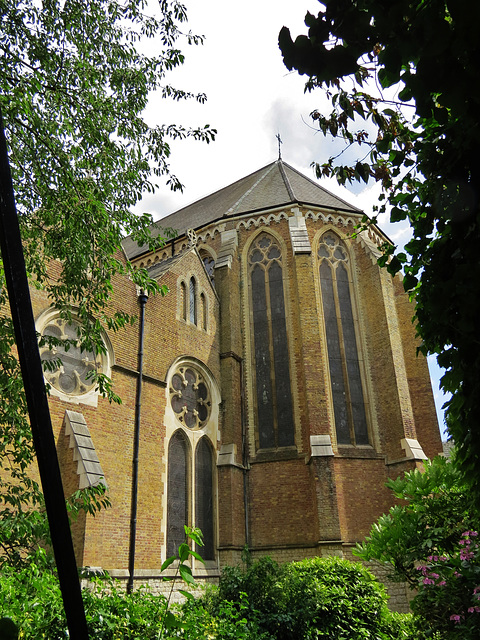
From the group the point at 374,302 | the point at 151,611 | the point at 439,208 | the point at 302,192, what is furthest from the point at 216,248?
the point at 439,208

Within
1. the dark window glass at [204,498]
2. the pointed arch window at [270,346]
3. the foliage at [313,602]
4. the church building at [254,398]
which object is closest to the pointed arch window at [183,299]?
the church building at [254,398]

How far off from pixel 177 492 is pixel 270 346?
5769 mm

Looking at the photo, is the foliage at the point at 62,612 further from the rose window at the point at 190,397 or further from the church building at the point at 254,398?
the rose window at the point at 190,397

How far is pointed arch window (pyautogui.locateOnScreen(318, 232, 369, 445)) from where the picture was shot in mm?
15914

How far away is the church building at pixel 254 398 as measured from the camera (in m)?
11.4

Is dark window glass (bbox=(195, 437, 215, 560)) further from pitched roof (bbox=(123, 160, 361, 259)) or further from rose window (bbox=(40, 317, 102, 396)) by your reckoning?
Result: pitched roof (bbox=(123, 160, 361, 259))

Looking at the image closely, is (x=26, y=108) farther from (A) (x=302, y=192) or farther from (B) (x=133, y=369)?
(A) (x=302, y=192)

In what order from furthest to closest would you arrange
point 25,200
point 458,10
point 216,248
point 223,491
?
point 216,248
point 223,491
point 25,200
point 458,10

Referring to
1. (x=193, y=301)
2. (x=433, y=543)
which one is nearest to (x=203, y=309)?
(x=193, y=301)

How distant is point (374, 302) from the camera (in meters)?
17.3

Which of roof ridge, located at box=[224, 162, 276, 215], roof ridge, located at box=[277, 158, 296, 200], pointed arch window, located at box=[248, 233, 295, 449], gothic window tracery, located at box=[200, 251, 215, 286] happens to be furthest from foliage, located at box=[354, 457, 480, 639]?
roof ridge, located at box=[224, 162, 276, 215]

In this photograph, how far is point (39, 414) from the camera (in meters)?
1.38

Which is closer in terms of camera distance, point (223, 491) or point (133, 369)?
point (133, 369)

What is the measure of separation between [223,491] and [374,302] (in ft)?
25.5
